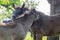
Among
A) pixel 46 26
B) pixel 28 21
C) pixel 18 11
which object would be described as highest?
pixel 18 11

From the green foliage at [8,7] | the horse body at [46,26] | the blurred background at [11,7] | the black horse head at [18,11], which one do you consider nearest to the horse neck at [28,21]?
the black horse head at [18,11]

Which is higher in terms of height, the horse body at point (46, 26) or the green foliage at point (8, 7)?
the green foliage at point (8, 7)

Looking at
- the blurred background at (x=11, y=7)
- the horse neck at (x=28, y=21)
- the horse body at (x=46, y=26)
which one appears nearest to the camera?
the horse neck at (x=28, y=21)

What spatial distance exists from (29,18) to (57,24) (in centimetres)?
120

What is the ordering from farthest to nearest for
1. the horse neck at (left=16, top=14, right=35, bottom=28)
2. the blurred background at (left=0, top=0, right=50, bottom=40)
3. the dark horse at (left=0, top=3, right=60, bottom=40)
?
1. the blurred background at (left=0, top=0, right=50, bottom=40)
2. the horse neck at (left=16, top=14, right=35, bottom=28)
3. the dark horse at (left=0, top=3, right=60, bottom=40)

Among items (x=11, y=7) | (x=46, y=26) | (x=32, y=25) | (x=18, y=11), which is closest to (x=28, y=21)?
(x=18, y=11)

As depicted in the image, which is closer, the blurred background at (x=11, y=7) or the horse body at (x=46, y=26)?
the horse body at (x=46, y=26)

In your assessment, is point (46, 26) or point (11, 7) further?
point (11, 7)

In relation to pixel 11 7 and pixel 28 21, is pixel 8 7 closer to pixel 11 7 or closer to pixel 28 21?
pixel 11 7

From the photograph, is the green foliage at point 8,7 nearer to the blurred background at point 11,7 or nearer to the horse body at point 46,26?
the blurred background at point 11,7

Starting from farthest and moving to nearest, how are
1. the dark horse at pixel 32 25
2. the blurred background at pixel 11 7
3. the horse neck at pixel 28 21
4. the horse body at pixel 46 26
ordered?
the blurred background at pixel 11 7, the horse body at pixel 46 26, the horse neck at pixel 28 21, the dark horse at pixel 32 25

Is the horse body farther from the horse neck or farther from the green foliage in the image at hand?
the green foliage

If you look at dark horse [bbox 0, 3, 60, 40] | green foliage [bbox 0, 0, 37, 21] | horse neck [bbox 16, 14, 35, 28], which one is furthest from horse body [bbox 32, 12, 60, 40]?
green foliage [bbox 0, 0, 37, 21]

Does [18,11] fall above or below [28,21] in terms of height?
above
